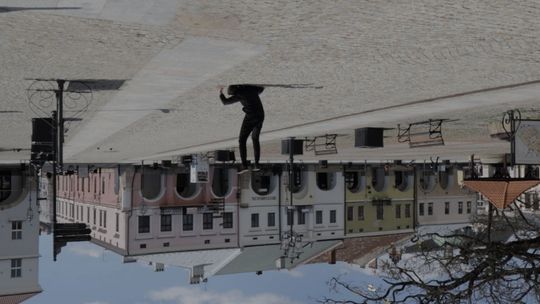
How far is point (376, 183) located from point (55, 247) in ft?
123

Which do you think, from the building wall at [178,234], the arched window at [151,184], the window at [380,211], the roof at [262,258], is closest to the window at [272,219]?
the roof at [262,258]

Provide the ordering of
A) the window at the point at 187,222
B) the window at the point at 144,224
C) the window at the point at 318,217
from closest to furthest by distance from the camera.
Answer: the window at the point at 144,224 → the window at the point at 187,222 → the window at the point at 318,217

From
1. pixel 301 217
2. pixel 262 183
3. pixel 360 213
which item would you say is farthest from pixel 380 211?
pixel 262 183

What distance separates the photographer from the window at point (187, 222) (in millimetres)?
36281

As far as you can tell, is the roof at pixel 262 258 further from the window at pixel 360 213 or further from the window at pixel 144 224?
the window at pixel 144 224

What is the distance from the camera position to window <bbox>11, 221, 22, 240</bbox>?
33.3 metres

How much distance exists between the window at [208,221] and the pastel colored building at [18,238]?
10.2 meters

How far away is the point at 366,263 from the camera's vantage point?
39.8 m

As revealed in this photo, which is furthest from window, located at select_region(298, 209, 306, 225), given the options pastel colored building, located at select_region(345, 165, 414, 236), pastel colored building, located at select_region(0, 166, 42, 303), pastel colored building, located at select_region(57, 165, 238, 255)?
pastel colored building, located at select_region(0, 166, 42, 303)

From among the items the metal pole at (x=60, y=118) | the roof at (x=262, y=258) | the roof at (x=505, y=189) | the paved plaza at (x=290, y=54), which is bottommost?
the roof at (x=262, y=258)

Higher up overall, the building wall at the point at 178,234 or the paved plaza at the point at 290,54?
the paved plaza at the point at 290,54

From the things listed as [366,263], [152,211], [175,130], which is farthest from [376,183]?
[175,130]

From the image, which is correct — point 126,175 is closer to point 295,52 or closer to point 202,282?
point 202,282

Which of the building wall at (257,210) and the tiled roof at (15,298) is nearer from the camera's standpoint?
the tiled roof at (15,298)
